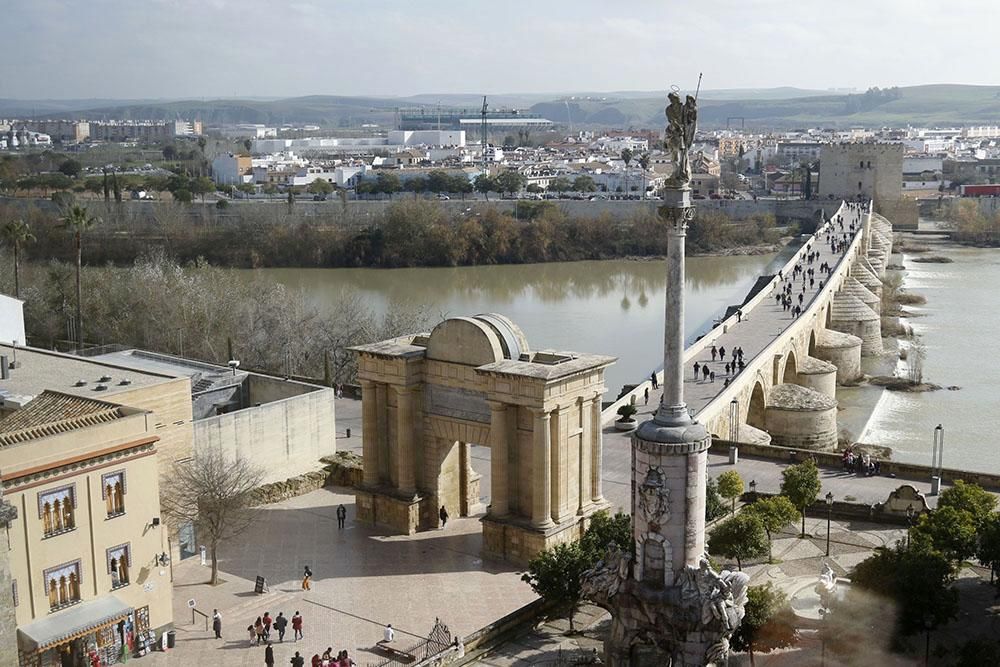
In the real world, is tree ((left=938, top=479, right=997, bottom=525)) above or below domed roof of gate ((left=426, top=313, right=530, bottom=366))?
below

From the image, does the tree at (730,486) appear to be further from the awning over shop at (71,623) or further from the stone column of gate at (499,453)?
the awning over shop at (71,623)

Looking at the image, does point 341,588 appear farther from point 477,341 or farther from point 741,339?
point 741,339

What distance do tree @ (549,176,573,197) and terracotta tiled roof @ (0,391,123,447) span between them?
8573cm

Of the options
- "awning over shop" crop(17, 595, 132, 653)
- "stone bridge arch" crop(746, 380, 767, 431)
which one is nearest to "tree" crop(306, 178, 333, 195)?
"stone bridge arch" crop(746, 380, 767, 431)

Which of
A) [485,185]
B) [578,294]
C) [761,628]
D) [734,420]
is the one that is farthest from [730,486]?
[485,185]

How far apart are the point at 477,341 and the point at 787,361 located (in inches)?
786

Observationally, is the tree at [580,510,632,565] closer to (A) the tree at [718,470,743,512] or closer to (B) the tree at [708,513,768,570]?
(B) the tree at [708,513,768,570]

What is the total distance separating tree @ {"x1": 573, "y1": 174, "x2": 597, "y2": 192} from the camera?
10494 centimetres

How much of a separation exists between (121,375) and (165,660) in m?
6.16

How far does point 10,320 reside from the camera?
2873cm

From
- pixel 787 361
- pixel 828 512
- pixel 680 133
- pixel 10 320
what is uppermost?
pixel 680 133

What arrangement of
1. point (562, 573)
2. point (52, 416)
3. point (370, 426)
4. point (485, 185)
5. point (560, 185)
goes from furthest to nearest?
point (560, 185)
point (485, 185)
point (370, 426)
point (52, 416)
point (562, 573)

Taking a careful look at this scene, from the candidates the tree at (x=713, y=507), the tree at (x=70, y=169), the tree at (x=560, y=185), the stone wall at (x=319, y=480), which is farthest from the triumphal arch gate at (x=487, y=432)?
the tree at (x=70, y=169)

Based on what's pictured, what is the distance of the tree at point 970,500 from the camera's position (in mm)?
18002
